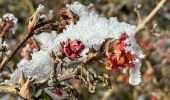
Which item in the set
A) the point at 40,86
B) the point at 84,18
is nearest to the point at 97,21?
the point at 84,18

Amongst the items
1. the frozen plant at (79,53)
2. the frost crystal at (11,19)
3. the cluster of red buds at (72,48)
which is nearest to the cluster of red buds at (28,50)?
the frost crystal at (11,19)

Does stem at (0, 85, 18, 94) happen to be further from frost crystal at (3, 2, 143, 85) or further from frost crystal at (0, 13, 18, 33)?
frost crystal at (0, 13, 18, 33)

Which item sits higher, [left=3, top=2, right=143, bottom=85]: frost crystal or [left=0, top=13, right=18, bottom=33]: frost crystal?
[left=0, top=13, right=18, bottom=33]: frost crystal

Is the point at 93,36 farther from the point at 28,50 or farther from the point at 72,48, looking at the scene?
the point at 28,50

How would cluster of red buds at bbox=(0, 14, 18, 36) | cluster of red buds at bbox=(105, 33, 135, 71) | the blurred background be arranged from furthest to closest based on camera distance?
the blurred background, cluster of red buds at bbox=(0, 14, 18, 36), cluster of red buds at bbox=(105, 33, 135, 71)

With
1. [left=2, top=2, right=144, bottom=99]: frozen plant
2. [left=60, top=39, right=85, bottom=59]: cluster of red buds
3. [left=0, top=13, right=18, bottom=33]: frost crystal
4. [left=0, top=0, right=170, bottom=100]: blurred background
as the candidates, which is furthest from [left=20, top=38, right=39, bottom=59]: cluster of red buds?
[left=0, top=0, right=170, bottom=100]: blurred background
